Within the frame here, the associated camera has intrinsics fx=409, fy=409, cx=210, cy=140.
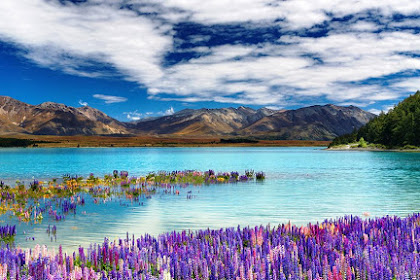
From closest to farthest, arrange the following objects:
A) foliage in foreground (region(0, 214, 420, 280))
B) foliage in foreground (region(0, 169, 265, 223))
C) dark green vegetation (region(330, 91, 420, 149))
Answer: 1. foliage in foreground (region(0, 214, 420, 280))
2. foliage in foreground (region(0, 169, 265, 223))
3. dark green vegetation (region(330, 91, 420, 149))

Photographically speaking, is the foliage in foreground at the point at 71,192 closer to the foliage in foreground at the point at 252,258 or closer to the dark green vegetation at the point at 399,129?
the foliage in foreground at the point at 252,258

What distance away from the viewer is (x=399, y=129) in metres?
149

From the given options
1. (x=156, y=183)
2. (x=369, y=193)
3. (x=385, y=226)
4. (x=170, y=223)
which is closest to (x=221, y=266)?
(x=385, y=226)

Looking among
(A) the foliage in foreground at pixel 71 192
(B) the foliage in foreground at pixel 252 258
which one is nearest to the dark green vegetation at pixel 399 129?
(A) the foliage in foreground at pixel 71 192

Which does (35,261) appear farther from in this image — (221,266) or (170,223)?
(170,223)

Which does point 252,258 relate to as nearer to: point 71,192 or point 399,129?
point 71,192

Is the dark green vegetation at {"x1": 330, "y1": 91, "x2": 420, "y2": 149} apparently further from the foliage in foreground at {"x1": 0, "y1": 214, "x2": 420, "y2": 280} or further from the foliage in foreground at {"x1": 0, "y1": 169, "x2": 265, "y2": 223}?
the foliage in foreground at {"x1": 0, "y1": 214, "x2": 420, "y2": 280}

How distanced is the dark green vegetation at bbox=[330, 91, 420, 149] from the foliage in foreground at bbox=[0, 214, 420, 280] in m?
146

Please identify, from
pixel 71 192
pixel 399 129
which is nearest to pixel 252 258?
pixel 71 192

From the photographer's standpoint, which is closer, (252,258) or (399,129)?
(252,258)

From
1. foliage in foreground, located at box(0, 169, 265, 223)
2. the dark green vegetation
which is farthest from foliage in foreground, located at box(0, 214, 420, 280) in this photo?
the dark green vegetation

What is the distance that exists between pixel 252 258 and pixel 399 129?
155 metres

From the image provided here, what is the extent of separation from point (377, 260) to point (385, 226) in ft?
18.1

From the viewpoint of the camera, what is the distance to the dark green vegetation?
145 meters
